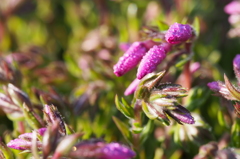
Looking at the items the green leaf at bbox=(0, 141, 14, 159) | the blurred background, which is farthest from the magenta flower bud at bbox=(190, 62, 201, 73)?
the green leaf at bbox=(0, 141, 14, 159)

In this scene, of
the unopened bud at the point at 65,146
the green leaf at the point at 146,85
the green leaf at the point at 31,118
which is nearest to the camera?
the unopened bud at the point at 65,146

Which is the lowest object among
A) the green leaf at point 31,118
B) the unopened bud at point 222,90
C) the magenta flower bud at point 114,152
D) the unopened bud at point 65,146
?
the unopened bud at point 222,90

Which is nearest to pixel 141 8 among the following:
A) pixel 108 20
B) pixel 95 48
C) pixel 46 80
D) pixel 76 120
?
pixel 108 20

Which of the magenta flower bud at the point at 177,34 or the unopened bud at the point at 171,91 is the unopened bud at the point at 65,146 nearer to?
the unopened bud at the point at 171,91

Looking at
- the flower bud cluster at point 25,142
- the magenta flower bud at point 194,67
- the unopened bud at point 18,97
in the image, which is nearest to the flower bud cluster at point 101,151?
the flower bud cluster at point 25,142

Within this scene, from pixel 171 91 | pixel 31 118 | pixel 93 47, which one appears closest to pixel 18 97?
pixel 31 118

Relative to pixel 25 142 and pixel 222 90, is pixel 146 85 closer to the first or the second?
pixel 222 90

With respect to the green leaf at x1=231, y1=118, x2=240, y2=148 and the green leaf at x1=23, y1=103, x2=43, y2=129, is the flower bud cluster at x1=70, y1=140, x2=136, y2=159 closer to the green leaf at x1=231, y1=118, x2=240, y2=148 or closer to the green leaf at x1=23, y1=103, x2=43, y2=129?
the green leaf at x1=23, y1=103, x2=43, y2=129
